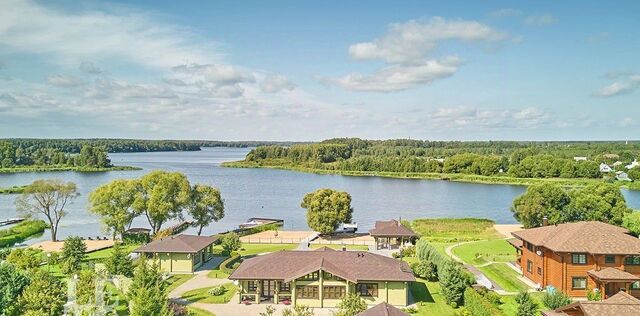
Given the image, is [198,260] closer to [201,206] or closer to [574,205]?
[201,206]

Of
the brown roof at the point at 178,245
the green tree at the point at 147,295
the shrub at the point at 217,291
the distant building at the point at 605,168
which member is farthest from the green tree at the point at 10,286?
the distant building at the point at 605,168

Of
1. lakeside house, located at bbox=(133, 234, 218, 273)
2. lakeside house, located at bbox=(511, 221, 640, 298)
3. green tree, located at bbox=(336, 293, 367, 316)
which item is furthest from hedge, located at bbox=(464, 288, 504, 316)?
lakeside house, located at bbox=(133, 234, 218, 273)

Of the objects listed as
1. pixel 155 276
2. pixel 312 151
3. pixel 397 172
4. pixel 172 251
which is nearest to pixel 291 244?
pixel 172 251

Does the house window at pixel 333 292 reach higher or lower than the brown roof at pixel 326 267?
lower

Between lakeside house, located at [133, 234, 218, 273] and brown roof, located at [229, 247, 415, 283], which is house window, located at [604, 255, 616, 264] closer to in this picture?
brown roof, located at [229, 247, 415, 283]

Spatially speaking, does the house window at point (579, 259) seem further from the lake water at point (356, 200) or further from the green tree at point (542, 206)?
the lake water at point (356, 200)
